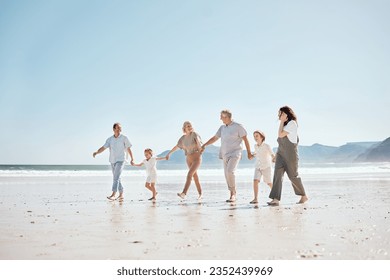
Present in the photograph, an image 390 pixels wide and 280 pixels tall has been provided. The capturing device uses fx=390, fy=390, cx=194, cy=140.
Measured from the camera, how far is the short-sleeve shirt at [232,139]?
964 cm

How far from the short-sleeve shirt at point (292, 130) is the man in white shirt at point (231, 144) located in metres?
1.28

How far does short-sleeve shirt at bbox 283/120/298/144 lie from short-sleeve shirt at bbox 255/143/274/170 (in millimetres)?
968

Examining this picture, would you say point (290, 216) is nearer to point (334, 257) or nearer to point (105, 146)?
point (334, 257)

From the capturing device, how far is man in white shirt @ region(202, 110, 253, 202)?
378 inches

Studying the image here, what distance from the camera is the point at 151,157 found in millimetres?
10969

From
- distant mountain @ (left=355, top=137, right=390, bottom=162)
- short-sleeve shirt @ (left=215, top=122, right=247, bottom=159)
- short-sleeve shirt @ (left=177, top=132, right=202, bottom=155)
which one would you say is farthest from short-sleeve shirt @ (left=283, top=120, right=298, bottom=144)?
distant mountain @ (left=355, top=137, right=390, bottom=162)

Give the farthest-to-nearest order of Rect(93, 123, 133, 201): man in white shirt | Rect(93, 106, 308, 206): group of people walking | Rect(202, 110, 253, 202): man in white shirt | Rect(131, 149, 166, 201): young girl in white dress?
Rect(93, 123, 133, 201): man in white shirt → Rect(131, 149, 166, 201): young girl in white dress → Rect(202, 110, 253, 202): man in white shirt → Rect(93, 106, 308, 206): group of people walking

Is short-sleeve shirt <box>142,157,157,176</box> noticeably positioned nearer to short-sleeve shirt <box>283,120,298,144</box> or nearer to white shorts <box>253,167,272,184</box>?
white shorts <box>253,167,272,184</box>

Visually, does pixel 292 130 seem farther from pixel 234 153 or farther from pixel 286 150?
pixel 234 153

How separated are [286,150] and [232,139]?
156 centimetres

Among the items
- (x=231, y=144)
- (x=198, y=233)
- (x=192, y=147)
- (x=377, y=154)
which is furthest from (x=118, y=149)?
(x=377, y=154)

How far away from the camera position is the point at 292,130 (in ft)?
27.8

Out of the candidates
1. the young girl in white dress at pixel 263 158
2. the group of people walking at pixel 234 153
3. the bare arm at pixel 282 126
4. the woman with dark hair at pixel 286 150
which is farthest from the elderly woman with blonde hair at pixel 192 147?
the bare arm at pixel 282 126
